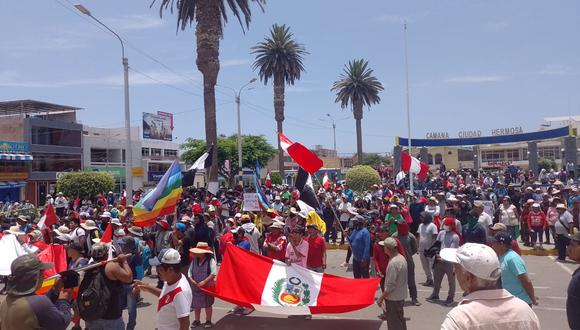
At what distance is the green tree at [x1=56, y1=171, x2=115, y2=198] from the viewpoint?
30.8 m

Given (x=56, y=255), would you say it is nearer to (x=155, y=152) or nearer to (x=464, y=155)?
(x=155, y=152)

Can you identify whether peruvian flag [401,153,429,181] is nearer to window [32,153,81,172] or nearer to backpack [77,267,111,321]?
backpack [77,267,111,321]

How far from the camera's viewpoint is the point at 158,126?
71.5 meters

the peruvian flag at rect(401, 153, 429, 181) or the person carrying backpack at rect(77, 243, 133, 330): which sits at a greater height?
the peruvian flag at rect(401, 153, 429, 181)

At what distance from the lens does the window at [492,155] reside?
3140 inches

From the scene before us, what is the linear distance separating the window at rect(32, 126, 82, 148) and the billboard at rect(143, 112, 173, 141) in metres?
19.3

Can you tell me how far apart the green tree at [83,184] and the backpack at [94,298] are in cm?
2833

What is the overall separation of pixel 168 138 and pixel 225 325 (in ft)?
226

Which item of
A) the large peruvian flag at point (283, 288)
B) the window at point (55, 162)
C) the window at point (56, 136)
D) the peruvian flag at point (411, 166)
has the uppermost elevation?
the window at point (56, 136)

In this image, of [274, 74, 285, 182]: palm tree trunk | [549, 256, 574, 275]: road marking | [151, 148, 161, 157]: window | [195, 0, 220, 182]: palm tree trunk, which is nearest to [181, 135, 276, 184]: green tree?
[274, 74, 285, 182]: palm tree trunk

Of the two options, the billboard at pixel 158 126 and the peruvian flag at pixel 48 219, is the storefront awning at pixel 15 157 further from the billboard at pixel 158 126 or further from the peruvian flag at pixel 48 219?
the peruvian flag at pixel 48 219

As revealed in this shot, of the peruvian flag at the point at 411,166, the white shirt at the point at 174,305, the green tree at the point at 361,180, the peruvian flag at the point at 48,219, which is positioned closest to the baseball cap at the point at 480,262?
the white shirt at the point at 174,305

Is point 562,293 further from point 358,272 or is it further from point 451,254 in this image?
point 451,254

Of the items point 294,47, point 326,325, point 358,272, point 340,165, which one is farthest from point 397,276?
point 340,165
